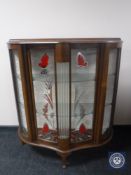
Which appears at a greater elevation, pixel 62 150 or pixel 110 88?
pixel 110 88

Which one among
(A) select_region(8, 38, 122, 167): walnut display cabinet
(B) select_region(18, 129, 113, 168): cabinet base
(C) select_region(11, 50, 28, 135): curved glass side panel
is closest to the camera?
(A) select_region(8, 38, 122, 167): walnut display cabinet

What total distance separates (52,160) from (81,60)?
2.73 ft

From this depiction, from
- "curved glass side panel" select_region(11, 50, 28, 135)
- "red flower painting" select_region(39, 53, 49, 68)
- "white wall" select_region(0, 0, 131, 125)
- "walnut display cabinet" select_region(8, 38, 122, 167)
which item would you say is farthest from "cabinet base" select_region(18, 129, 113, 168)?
"white wall" select_region(0, 0, 131, 125)

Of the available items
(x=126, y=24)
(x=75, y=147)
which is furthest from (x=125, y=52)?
(x=75, y=147)

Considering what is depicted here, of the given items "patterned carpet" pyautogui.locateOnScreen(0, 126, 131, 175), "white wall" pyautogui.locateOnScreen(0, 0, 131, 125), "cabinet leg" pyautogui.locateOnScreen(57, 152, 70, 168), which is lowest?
"patterned carpet" pyautogui.locateOnScreen(0, 126, 131, 175)

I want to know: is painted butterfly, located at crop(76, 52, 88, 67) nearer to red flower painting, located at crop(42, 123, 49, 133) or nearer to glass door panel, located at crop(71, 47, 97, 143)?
glass door panel, located at crop(71, 47, 97, 143)

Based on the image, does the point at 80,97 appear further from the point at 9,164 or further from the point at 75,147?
the point at 9,164

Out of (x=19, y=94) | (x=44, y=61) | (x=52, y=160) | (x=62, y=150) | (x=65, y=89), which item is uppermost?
(x=44, y=61)

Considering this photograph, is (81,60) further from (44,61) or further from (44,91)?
(44,91)

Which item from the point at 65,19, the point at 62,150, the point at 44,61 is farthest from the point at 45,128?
the point at 65,19

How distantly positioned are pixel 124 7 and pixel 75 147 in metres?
1.10

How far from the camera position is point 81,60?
48.4 inches

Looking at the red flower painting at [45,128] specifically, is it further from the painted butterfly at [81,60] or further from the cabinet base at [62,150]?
the painted butterfly at [81,60]

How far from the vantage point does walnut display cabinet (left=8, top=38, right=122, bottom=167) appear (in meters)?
1.19
